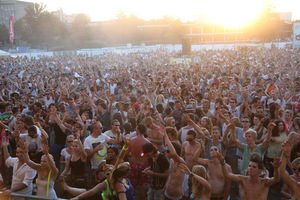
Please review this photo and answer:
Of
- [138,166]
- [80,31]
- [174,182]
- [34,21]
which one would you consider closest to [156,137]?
[138,166]

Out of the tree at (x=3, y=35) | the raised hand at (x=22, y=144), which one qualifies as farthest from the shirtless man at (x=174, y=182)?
the tree at (x=3, y=35)

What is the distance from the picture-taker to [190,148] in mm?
5105

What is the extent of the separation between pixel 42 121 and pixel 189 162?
390 centimetres

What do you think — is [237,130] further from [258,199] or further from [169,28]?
[169,28]

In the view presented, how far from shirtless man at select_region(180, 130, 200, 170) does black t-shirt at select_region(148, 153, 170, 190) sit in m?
0.54

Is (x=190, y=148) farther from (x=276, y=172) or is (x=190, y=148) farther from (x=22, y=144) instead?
(x=22, y=144)

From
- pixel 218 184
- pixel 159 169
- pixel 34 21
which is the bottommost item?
pixel 218 184

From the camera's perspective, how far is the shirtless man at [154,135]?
5.76 meters

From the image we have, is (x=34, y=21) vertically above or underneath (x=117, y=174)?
above

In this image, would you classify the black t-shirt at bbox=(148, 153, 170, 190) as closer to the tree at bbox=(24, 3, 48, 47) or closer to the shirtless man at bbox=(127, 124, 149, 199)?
the shirtless man at bbox=(127, 124, 149, 199)

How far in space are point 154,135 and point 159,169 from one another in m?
1.19

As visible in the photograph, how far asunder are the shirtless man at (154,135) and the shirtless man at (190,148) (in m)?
0.68

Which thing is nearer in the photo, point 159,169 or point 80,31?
point 159,169

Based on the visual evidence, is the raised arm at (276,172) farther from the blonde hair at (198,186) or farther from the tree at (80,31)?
the tree at (80,31)
